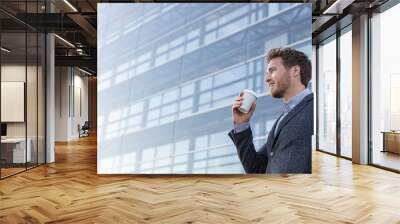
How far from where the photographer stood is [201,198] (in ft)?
16.3

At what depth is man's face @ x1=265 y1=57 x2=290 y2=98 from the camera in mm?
6191

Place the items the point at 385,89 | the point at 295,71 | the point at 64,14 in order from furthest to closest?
the point at 64,14 < the point at 385,89 < the point at 295,71

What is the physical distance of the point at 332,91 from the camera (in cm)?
1059

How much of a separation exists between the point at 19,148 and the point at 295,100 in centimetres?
496

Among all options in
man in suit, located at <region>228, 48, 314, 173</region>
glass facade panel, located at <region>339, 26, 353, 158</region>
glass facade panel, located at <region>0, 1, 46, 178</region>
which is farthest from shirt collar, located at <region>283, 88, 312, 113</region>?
glass facade panel, located at <region>0, 1, 46, 178</region>

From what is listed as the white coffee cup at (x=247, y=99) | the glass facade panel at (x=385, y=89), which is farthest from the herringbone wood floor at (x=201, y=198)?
the white coffee cup at (x=247, y=99)

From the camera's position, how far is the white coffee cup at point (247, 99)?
20.9 ft

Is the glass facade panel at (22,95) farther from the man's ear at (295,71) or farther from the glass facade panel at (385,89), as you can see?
the glass facade panel at (385,89)

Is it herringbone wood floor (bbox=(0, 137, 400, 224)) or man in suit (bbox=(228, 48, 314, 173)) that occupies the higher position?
man in suit (bbox=(228, 48, 314, 173))

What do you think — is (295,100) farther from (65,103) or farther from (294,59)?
(65,103)

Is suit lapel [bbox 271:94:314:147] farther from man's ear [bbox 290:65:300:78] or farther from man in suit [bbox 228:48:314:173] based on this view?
man's ear [bbox 290:65:300:78]

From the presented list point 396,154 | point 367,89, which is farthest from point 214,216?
point 367,89

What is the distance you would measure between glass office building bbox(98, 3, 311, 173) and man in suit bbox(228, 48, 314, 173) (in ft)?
0.44

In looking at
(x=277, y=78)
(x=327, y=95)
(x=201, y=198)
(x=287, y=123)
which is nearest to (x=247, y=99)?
(x=277, y=78)
